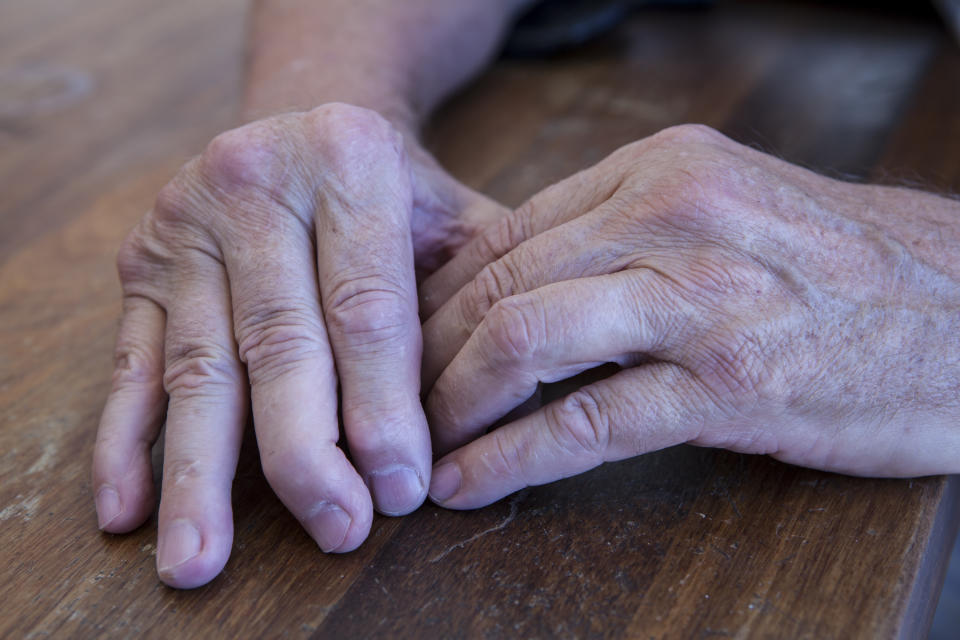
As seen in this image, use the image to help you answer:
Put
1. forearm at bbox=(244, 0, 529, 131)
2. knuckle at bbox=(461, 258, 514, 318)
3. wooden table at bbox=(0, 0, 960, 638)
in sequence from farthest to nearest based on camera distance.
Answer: forearm at bbox=(244, 0, 529, 131)
knuckle at bbox=(461, 258, 514, 318)
wooden table at bbox=(0, 0, 960, 638)

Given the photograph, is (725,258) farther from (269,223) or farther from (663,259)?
(269,223)

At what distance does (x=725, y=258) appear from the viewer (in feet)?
2.09

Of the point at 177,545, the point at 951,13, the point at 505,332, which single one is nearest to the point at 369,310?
the point at 505,332

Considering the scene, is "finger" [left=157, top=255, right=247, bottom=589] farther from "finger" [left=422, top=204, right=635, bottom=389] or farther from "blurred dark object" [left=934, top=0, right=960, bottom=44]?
"blurred dark object" [left=934, top=0, right=960, bottom=44]

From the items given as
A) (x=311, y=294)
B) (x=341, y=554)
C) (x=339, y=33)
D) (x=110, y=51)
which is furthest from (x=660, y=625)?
(x=110, y=51)

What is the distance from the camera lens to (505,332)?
621 millimetres

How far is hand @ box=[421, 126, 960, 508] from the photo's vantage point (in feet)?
2.04

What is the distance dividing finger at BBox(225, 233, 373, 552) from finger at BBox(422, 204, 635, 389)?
0.32 ft

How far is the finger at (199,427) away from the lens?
59 cm

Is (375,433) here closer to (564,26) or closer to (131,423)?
(131,423)

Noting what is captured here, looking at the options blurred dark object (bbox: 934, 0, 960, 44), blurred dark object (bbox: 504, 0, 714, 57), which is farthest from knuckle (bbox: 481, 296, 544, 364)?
blurred dark object (bbox: 934, 0, 960, 44)

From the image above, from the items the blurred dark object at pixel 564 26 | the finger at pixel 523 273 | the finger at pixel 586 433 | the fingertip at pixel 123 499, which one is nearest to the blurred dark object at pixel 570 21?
the blurred dark object at pixel 564 26

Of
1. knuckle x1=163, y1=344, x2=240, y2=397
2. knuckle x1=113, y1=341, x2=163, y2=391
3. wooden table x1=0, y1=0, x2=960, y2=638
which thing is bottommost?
wooden table x1=0, y1=0, x2=960, y2=638

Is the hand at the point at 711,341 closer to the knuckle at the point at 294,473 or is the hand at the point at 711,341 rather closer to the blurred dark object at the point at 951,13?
the knuckle at the point at 294,473
